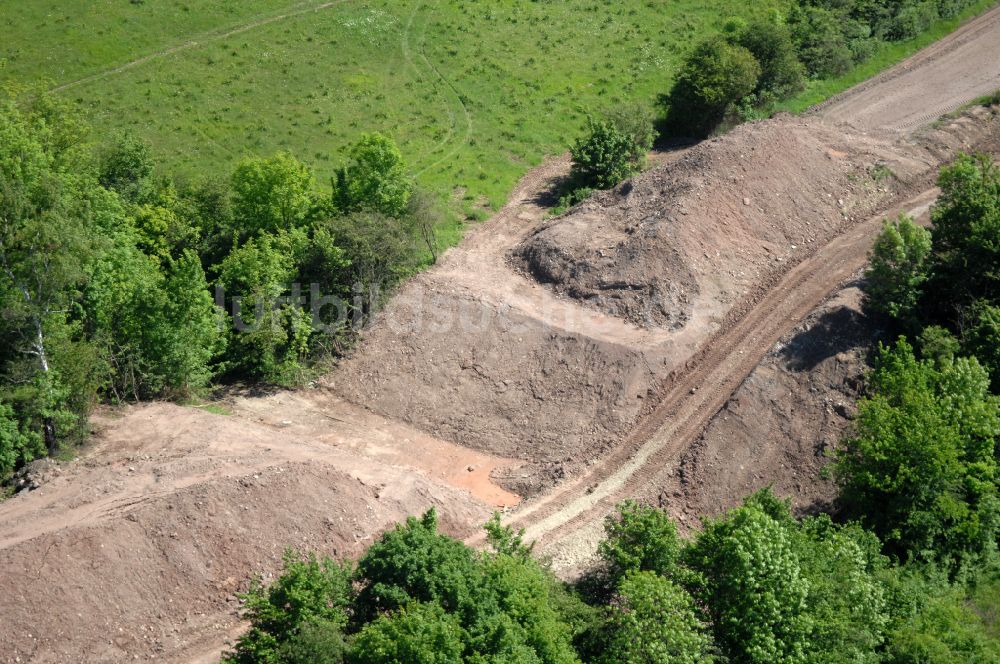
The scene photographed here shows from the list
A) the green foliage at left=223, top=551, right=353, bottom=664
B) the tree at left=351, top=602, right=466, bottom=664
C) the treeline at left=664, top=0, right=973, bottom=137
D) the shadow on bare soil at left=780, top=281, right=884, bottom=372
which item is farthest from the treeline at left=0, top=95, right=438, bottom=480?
the treeline at left=664, top=0, right=973, bottom=137

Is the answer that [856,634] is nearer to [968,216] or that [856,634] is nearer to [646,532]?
[646,532]

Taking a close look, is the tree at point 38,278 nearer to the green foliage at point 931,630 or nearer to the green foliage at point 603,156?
the green foliage at point 603,156

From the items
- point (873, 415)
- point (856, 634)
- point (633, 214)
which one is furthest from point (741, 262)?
point (856, 634)

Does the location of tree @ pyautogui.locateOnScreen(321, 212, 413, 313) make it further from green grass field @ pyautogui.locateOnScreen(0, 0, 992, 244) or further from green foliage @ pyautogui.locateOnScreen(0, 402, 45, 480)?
green foliage @ pyautogui.locateOnScreen(0, 402, 45, 480)

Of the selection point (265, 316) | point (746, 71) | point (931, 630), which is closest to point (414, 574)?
point (931, 630)

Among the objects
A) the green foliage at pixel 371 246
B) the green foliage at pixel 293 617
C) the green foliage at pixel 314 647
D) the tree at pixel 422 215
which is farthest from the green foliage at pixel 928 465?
the tree at pixel 422 215
